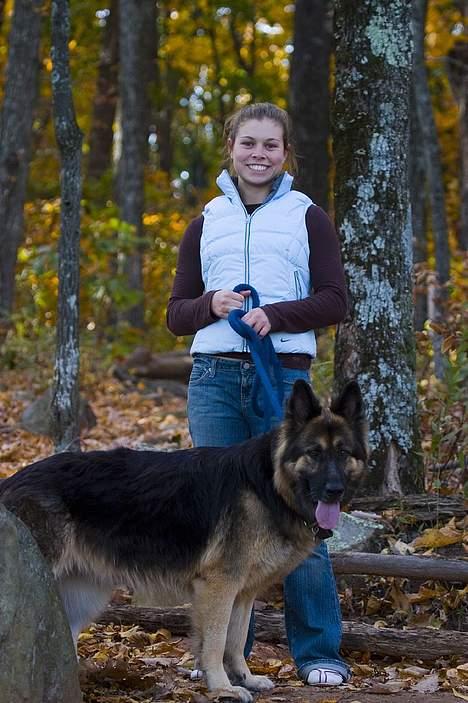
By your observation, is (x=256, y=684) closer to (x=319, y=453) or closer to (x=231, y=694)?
(x=231, y=694)

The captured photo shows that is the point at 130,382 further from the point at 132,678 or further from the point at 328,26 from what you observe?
the point at 132,678

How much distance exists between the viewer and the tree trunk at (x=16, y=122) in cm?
1488

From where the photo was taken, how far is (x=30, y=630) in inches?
165

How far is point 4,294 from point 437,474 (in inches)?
387

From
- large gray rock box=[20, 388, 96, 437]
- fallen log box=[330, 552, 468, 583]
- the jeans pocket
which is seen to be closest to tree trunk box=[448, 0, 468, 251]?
large gray rock box=[20, 388, 96, 437]

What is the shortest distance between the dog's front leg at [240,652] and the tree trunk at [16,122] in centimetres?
1059

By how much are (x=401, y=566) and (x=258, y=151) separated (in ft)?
8.16

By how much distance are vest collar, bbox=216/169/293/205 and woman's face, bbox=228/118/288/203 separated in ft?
0.18

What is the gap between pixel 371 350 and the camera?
7148mm

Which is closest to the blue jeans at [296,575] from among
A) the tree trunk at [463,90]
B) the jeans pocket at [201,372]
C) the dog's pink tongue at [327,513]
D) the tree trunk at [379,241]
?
the jeans pocket at [201,372]

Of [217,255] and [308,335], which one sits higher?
[217,255]

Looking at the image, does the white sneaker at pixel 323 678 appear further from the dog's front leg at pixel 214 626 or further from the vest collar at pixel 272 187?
the vest collar at pixel 272 187

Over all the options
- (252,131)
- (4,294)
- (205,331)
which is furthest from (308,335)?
(4,294)

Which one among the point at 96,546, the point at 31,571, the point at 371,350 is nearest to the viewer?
the point at 31,571
